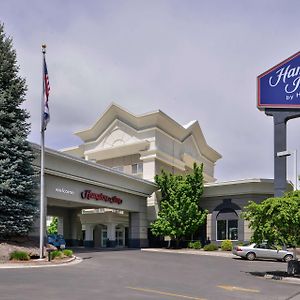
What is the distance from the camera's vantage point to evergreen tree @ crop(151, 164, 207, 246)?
41.0 metres

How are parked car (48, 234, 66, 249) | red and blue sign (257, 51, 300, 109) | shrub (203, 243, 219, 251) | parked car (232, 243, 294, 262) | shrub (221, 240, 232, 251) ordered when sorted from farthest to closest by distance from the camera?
shrub (221, 240, 232, 251), shrub (203, 243, 219, 251), parked car (48, 234, 66, 249), parked car (232, 243, 294, 262), red and blue sign (257, 51, 300, 109)

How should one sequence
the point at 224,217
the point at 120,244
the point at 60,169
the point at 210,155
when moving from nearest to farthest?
1. the point at 60,169
2. the point at 224,217
3. the point at 120,244
4. the point at 210,155

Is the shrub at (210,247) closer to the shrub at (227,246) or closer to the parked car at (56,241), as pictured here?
the shrub at (227,246)

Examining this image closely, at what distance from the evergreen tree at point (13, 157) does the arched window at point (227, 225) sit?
71.3 feet

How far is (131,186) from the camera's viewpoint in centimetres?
4241

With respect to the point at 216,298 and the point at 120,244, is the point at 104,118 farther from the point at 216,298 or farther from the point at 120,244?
the point at 216,298

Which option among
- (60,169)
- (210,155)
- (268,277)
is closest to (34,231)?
(60,169)

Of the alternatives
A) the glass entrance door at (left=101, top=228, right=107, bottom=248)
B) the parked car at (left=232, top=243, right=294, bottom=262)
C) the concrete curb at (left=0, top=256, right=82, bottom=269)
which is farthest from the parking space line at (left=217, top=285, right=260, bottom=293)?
the glass entrance door at (left=101, top=228, right=107, bottom=248)

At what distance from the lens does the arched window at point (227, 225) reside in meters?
42.1

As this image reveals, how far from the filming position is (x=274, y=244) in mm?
20000

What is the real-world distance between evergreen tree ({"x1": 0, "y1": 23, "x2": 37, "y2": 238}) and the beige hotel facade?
6978 millimetres

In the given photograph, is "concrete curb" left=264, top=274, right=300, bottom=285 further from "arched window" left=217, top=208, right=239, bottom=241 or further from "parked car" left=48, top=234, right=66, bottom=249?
"arched window" left=217, top=208, right=239, bottom=241

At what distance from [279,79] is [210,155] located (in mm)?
34619

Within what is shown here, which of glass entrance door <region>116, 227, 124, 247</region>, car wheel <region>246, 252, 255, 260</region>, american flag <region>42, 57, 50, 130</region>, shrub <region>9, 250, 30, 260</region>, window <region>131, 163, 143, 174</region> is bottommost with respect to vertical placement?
glass entrance door <region>116, 227, 124, 247</region>
